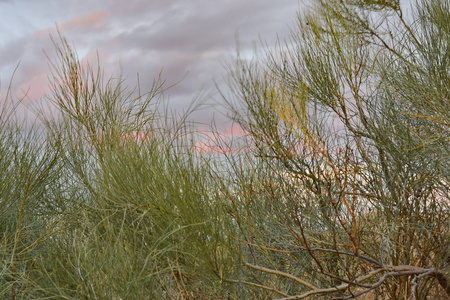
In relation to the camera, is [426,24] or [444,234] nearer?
[426,24]

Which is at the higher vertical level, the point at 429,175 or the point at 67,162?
the point at 67,162

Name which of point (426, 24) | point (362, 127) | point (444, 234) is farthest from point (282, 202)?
point (426, 24)

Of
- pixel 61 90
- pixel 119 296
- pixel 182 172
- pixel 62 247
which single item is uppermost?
pixel 61 90

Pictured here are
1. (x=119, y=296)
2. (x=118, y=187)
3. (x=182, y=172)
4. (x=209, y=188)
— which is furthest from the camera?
(x=118, y=187)

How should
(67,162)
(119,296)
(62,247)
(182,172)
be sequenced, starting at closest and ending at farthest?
1. (182,172)
2. (119,296)
3. (62,247)
4. (67,162)

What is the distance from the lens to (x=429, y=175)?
12.4ft

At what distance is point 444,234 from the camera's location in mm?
4117

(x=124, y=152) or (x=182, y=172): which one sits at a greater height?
(x=124, y=152)

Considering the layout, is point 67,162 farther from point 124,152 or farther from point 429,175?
point 429,175

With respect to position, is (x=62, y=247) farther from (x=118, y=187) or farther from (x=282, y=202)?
(x=282, y=202)

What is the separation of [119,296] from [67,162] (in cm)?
200

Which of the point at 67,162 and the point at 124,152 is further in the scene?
the point at 67,162

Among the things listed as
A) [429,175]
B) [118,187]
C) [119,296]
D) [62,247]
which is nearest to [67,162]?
[62,247]

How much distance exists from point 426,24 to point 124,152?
2584mm
